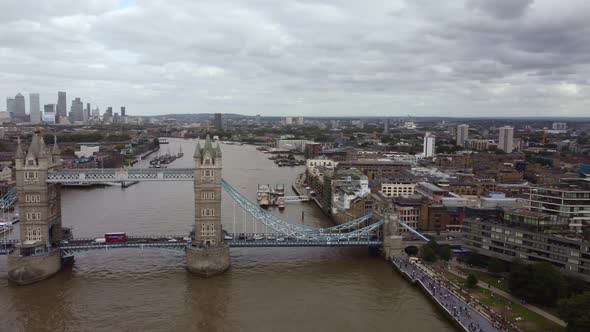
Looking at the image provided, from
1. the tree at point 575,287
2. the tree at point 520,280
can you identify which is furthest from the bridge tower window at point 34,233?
the tree at point 575,287

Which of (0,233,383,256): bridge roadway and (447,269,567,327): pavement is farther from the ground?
(0,233,383,256): bridge roadway

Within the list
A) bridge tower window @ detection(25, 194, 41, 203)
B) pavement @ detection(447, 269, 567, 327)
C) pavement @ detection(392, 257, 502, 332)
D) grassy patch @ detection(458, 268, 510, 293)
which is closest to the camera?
pavement @ detection(392, 257, 502, 332)

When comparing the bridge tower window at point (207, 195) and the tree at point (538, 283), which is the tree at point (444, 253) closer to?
the tree at point (538, 283)

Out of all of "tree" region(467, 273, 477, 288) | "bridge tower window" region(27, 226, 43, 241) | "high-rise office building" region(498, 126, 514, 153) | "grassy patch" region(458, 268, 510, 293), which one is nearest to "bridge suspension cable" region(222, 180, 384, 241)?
"grassy patch" region(458, 268, 510, 293)

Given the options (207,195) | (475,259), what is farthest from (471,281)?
(207,195)

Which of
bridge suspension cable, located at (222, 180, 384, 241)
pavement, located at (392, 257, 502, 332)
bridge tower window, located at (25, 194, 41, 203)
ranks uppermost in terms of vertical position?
bridge tower window, located at (25, 194, 41, 203)

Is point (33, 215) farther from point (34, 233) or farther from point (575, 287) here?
point (575, 287)

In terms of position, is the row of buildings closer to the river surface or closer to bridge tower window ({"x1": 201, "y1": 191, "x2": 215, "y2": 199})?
the river surface
